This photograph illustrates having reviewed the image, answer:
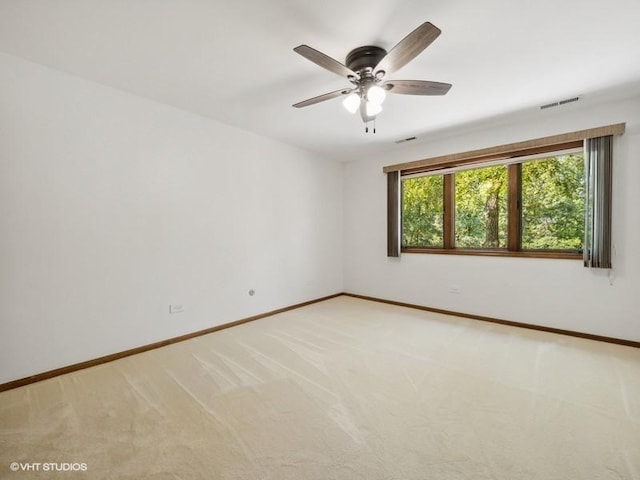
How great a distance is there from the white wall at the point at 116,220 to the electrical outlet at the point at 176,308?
0.18 ft

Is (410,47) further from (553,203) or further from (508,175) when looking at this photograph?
(553,203)

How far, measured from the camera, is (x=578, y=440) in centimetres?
160

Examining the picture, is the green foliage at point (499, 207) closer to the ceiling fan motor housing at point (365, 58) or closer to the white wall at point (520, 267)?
the white wall at point (520, 267)

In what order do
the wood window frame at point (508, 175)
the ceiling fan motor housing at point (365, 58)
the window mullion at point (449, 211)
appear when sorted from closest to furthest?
the ceiling fan motor housing at point (365, 58) → the wood window frame at point (508, 175) → the window mullion at point (449, 211)

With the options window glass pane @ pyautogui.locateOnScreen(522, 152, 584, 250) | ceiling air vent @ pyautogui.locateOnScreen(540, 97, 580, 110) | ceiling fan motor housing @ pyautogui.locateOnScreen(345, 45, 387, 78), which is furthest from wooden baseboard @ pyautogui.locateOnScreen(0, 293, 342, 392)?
ceiling air vent @ pyautogui.locateOnScreen(540, 97, 580, 110)

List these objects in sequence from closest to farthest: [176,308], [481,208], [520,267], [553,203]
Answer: [176,308] → [553,203] → [520,267] → [481,208]

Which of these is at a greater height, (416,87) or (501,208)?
(416,87)

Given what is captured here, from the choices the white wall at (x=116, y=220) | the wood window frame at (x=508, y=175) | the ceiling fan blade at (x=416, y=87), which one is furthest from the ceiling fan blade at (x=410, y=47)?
the wood window frame at (x=508, y=175)

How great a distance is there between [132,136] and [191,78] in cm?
87

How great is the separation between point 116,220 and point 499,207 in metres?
4.48

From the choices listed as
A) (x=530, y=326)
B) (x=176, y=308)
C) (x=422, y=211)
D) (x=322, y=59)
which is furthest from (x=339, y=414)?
(x=422, y=211)

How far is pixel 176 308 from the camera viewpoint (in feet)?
10.2

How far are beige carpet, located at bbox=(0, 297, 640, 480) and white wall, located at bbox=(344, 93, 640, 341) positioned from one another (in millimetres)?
427

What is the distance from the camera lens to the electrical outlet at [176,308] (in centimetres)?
308
